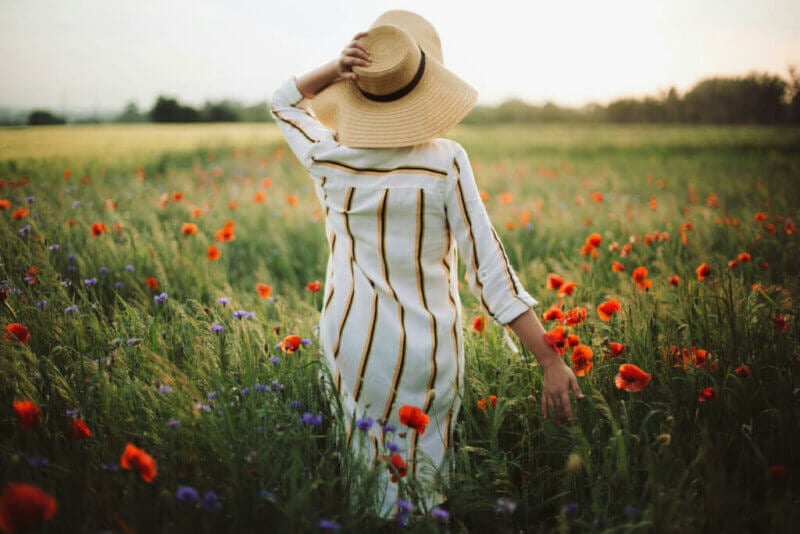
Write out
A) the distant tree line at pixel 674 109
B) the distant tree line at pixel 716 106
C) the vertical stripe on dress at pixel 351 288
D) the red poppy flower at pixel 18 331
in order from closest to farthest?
the vertical stripe on dress at pixel 351 288 < the red poppy flower at pixel 18 331 < the distant tree line at pixel 674 109 < the distant tree line at pixel 716 106

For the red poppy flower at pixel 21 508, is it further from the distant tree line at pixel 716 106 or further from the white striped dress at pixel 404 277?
the distant tree line at pixel 716 106

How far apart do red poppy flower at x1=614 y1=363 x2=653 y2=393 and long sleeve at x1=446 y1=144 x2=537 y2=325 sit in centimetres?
42

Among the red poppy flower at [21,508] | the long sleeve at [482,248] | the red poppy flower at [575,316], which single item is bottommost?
the red poppy flower at [575,316]

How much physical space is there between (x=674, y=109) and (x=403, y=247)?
1052 centimetres

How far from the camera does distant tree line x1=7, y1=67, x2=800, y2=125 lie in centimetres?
528

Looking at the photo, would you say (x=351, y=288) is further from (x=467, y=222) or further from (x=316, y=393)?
(x=316, y=393)

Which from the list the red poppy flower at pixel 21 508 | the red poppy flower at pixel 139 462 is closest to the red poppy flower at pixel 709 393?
the red poppy flower at pixel 139 462

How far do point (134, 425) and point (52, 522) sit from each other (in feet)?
1.26

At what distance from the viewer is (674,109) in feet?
32.0

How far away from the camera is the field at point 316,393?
117 cm

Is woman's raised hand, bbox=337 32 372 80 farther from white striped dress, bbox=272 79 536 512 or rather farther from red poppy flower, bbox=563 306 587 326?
red poppy flower, bbox=563 306 587 326

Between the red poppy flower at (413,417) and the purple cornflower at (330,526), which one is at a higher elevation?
the red poppy flower at (413,417)

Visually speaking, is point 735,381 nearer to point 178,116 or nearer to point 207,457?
point 207,457

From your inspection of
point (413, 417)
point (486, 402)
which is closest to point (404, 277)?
point (413, 417)
